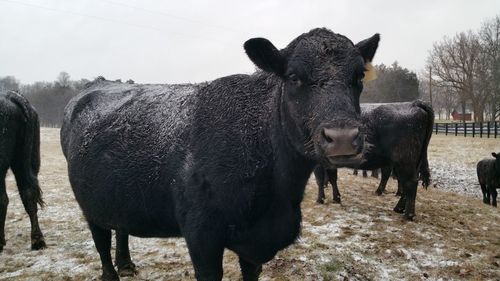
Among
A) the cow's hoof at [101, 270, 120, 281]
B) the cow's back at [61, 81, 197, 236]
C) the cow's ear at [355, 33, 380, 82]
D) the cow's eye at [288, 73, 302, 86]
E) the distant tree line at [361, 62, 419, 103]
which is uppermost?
the distant tree line at [361, 62, 419, 103]

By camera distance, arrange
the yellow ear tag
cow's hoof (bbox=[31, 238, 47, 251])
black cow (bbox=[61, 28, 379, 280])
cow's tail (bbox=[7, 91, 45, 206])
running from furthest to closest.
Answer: cow's tail (bbox=[7, 91, 45, 206]) < cow's hoof (bbox=[31, 238, 47, 251]) < the yellow ear tag < black cow (bbox=[61, 28, 379, 280])

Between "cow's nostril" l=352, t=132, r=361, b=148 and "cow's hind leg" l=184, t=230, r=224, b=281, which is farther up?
"cow's nostril" l=352, t=132, r=361, b=148

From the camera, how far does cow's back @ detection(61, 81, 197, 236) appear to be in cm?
318

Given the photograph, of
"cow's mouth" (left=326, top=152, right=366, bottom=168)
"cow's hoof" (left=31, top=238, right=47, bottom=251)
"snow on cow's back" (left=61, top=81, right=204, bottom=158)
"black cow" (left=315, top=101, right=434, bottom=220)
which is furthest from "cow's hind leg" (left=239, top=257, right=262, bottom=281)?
"black cow" (left=315, top=101, right=434, bottom=220)

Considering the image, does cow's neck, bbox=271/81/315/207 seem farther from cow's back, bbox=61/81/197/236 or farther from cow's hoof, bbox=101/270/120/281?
cow's hoof, bbox=101/270/120/281

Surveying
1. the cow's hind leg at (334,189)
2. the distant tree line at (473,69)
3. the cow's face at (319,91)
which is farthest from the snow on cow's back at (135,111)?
the distant tree line at (473,69)

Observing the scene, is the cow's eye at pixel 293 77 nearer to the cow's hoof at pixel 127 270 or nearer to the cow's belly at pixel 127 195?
the cow's belly at pixel 127 195

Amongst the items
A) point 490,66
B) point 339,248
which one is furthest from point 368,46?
point 490,66

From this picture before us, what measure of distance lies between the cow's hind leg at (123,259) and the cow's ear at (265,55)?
3.35 metres

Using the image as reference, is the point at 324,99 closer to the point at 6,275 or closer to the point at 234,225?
the point at 234,225

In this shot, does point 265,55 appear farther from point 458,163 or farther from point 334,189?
point 458,163

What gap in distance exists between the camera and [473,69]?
37750 mm

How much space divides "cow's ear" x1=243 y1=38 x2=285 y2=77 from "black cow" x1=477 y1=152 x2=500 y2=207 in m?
9.28

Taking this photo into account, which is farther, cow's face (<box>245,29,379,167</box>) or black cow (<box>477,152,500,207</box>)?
black cow (<box>477,152,500,207</box>)
